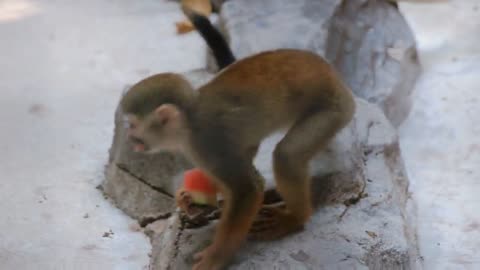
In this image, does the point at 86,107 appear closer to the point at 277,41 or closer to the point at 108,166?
the point at 108,166

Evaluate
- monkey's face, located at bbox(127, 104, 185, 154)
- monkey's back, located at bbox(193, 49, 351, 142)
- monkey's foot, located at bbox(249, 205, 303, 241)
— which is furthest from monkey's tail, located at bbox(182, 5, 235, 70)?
monkey's face, located at bbox(127, 104, 185, 154)

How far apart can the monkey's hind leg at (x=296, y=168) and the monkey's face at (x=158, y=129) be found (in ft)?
0.90

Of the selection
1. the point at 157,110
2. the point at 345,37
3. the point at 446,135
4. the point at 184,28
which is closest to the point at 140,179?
the point at 157,110

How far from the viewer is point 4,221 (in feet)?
9.21

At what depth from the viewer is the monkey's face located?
1.93 meters

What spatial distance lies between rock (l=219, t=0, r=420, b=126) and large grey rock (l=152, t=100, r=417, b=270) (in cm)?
64

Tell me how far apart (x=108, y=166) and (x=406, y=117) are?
48.0 inches

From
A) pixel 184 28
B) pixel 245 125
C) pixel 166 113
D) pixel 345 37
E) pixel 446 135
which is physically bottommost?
pixel 446 135

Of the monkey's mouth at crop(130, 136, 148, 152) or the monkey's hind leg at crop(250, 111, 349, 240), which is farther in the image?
the monkey's hind leg at crop(250, 111, 349, 240)

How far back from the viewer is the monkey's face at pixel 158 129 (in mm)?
1934

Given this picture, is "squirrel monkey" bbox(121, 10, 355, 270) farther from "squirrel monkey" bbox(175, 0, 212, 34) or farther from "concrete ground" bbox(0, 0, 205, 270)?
"squirrel monkey" bbox(175, 0, 212, 34)

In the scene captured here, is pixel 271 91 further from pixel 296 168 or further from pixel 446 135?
pixel 446 135

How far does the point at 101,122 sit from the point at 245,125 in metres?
1.41

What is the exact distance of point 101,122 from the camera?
3377 millimetres
